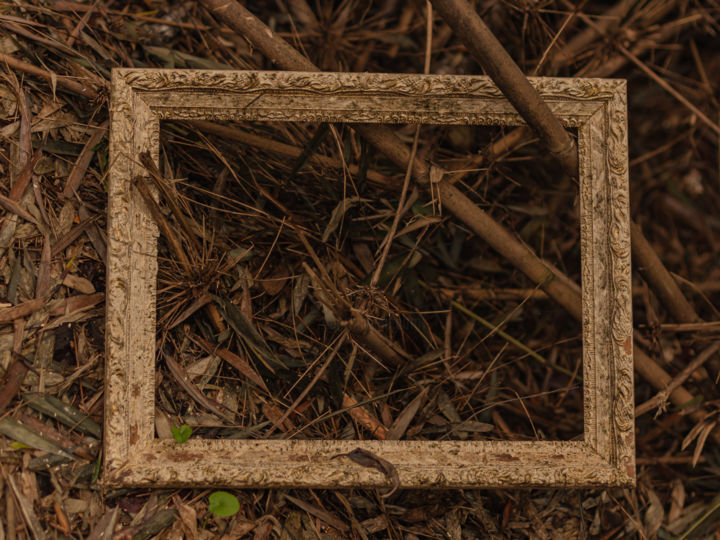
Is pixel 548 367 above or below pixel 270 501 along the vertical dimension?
above

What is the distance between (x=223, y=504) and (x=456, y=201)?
2.00ft

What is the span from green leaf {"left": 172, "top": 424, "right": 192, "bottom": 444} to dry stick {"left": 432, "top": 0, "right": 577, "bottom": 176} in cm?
68

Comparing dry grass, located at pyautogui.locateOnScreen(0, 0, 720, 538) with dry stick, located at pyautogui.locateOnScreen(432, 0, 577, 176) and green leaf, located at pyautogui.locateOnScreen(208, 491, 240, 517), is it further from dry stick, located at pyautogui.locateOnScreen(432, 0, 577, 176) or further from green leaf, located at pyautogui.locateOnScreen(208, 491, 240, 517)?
dry stick, located at pyautogui.locateOnScreen(432, 0, 577, 176)

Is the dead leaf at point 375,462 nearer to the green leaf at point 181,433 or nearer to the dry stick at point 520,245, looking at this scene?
the green leaf at point 181,433

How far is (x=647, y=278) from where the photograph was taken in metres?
0.97

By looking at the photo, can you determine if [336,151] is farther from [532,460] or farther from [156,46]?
[532,460]

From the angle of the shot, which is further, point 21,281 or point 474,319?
point 474,319

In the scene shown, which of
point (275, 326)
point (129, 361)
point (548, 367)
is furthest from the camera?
point (548, 367)

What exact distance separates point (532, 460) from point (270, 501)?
0.42m

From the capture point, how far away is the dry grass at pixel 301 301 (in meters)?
0.83

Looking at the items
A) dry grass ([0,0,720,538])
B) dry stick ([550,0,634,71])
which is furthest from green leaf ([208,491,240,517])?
dry stick ([550,0,634,71])

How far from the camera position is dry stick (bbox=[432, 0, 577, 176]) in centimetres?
65

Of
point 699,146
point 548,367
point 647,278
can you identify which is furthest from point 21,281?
point 699,146

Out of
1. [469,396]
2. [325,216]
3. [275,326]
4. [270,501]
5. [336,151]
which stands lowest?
[270,501]
